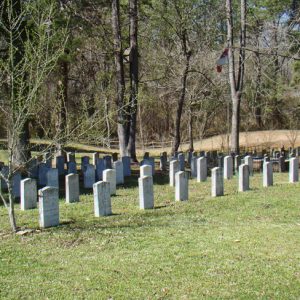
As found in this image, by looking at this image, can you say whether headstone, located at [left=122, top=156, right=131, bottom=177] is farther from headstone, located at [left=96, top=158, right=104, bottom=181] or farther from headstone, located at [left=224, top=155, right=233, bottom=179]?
headstone, located at [left=224, top=155, right=233, bottom=179]

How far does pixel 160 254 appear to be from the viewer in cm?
712

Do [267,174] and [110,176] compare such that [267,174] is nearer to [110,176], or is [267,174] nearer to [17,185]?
[110,176]

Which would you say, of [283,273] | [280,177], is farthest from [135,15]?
[283,273]

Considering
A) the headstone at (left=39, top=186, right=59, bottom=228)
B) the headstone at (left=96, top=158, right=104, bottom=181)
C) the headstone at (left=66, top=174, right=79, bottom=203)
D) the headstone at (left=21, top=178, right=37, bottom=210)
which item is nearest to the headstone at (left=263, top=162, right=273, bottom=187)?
the headstone at (left=96, top=158, right=104, bottom=181)

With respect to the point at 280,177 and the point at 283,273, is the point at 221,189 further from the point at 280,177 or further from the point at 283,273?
the point at 283,273

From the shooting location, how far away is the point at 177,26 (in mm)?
24594

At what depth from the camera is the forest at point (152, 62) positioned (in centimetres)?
1485

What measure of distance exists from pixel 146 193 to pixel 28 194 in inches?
97.1

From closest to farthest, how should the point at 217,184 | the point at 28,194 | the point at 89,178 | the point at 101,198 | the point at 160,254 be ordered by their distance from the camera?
the point at 160,254 → the point at 101,198 → the point at 28,194 → the point at 217,184 → the point at 89,178

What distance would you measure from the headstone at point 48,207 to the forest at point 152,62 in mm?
896

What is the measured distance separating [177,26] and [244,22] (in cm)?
370

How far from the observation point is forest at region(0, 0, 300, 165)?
14852 mm

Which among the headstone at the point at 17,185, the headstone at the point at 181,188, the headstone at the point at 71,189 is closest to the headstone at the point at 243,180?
the headstone at the point at 181,188

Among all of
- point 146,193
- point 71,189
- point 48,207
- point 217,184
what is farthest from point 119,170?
point 48,207
